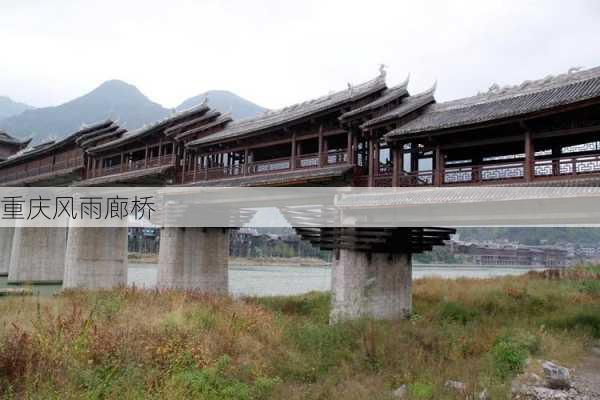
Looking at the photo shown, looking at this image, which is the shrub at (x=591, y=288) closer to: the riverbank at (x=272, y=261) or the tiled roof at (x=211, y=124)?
the tiled roof at (x=211, y=124)

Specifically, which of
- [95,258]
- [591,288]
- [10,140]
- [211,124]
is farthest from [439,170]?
[10,140]

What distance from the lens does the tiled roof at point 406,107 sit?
43.9 ft

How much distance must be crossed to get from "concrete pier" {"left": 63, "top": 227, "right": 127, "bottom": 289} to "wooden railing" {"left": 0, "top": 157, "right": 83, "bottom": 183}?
443cm

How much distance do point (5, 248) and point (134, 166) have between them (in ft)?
68.3

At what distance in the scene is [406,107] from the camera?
1409cm

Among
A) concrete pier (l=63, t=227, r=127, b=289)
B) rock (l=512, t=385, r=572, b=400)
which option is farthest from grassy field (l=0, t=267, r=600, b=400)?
concrete pier (l=63, t=227, r=127, b=289)

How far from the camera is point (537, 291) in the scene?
21.3 m

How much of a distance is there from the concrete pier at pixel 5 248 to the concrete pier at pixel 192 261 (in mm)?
22588

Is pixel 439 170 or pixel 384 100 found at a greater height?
pixel 384 100

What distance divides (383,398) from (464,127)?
710cm

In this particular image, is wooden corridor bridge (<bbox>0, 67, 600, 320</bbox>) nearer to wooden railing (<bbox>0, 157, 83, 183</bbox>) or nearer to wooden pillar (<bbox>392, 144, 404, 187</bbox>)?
wooden pillar (<bbox>392, 144, 404, 187</bbox>)

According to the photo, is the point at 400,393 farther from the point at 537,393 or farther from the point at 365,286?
the point at 365,286

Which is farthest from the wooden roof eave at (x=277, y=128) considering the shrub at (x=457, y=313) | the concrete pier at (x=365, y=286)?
the shrub at (x=457, y=313)

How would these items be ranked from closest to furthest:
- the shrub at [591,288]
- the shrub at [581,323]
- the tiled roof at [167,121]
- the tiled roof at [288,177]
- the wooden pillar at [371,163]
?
the shrub at [581,323] → the wooden pillar at [371,163] → the tiled roof at [288,177] → the shrub at [591,288] → the tiled roof at [167,121]
